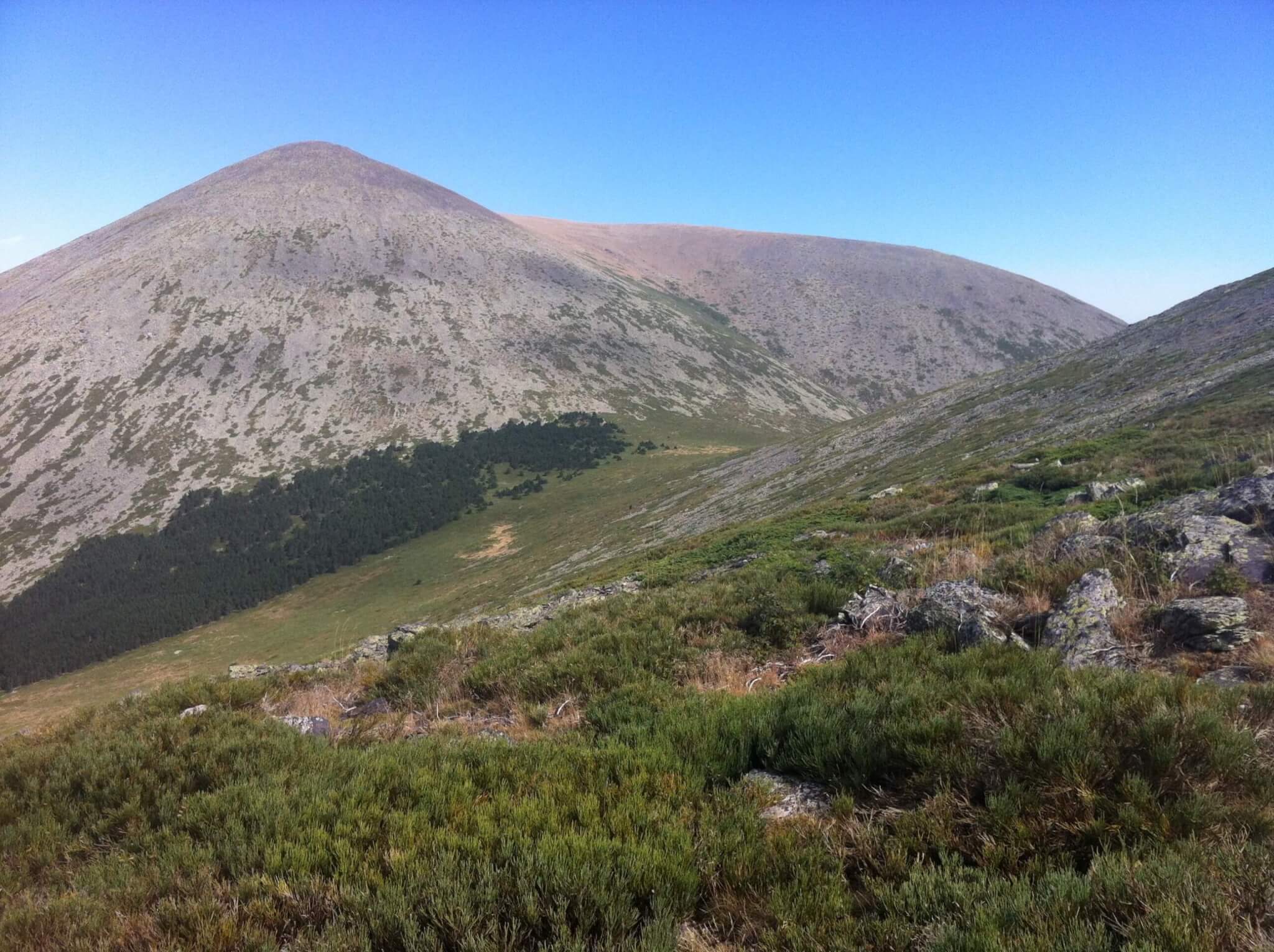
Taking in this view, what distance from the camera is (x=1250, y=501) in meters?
9.66

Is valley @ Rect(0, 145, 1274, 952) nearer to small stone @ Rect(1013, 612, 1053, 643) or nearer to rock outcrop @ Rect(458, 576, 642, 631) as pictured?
small stone @ Rect(1013, 612, 1053, 643)

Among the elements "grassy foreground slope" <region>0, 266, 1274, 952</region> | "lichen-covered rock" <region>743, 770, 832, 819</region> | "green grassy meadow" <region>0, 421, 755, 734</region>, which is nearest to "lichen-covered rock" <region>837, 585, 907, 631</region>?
"grassy foreground slope" <region>0, 266, 1274, 952</region>

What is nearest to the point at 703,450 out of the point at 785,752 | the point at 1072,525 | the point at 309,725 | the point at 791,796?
the point at 1072,525

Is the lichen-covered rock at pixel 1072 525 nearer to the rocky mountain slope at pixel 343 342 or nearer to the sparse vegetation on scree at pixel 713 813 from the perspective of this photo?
the sparse vegetation on scree at pixel 713 813

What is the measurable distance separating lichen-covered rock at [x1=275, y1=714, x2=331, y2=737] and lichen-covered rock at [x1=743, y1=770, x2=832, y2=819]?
643 cm

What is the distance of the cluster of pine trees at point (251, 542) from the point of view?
7662 centimetres

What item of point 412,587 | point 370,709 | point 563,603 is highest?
point 370,709

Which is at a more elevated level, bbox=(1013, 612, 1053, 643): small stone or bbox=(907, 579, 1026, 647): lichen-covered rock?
bbox=(907, 579, 1026, 647): lichen-covered rock

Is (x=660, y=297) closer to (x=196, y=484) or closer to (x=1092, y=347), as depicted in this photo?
(x=196, y=484)

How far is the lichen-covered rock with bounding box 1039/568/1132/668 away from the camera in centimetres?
679

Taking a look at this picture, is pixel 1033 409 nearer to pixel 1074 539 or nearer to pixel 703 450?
pixel 1074 539

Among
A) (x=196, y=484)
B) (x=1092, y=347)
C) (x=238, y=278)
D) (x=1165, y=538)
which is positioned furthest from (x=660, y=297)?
(x=1165, y=538)

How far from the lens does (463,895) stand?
12.4 feet

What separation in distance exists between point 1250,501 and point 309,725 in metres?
15.7
